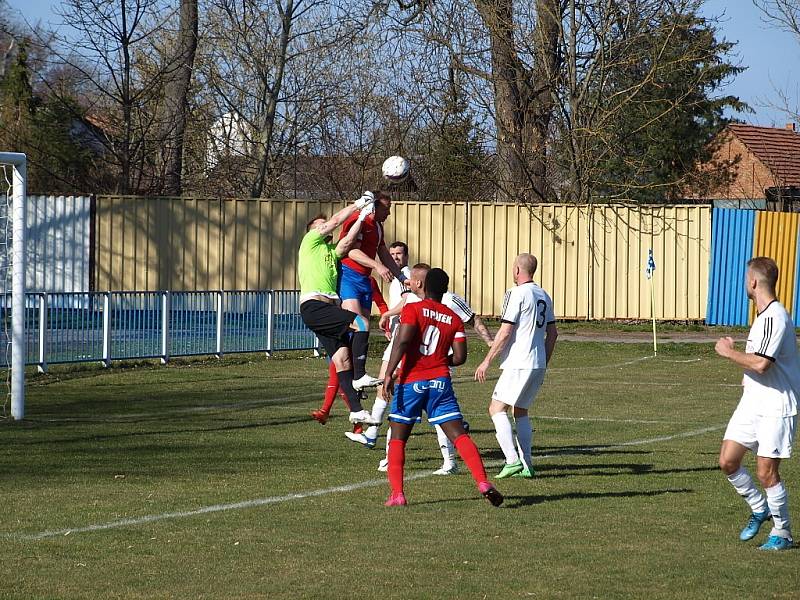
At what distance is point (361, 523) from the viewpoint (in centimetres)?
856

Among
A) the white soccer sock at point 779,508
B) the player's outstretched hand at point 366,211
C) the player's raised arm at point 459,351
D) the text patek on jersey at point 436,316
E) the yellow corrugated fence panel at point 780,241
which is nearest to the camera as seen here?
the white soccer sock at point 779,508

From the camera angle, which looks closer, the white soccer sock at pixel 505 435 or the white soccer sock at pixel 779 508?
the white soccer sock at pixel 779 508

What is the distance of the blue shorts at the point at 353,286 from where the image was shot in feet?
43.3

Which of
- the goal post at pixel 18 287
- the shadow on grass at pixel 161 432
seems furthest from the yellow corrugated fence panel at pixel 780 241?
the goal post at pixel 18 287

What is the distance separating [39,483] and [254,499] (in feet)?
6.10

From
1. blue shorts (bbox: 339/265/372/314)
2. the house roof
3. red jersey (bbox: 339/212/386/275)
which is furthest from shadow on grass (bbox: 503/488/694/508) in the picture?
the house roof

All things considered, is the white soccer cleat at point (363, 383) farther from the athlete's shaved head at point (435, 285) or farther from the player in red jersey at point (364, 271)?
the athlete's shaved head at point (435, 285)

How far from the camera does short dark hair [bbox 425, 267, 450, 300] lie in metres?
9.45

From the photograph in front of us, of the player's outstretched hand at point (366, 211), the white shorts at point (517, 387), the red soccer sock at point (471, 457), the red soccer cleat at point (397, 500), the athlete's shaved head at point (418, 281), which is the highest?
the player's outstretched hand at point (366, 211)

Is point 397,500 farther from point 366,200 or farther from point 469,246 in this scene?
point 469,246

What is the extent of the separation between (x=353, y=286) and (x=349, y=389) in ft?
3.90

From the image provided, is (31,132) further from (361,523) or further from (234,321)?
(361,523)

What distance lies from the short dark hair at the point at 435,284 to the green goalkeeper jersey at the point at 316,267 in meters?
3.66

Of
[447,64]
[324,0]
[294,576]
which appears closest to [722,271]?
[447,64]
